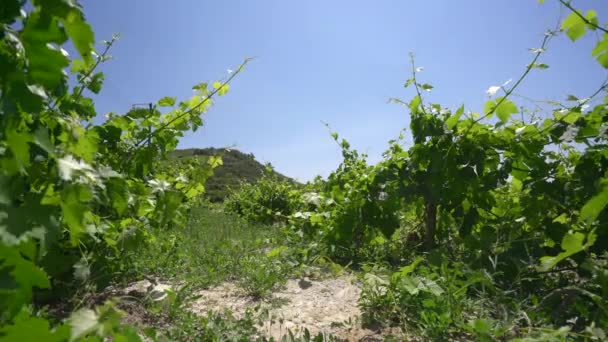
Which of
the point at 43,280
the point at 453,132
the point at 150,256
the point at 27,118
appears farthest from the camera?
the point at 150,256

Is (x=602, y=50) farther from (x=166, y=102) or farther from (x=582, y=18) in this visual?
(x=166, y=102)

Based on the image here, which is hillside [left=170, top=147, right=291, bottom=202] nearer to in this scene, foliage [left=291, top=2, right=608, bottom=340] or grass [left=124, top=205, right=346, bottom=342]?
grass [left=124, top=205, right=346, bottom=342]

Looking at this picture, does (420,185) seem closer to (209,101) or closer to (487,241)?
(487,241)

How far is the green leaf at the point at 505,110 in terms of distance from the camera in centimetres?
229

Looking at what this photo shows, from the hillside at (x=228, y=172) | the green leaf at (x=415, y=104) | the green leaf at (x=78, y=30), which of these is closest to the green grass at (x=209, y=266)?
the green leaf at (x=415, y=104)

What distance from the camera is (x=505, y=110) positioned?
2309 mm

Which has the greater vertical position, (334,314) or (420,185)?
(420,185)

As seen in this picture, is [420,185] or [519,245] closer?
[519,245]

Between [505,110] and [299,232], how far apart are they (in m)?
1.96

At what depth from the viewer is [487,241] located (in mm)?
2059

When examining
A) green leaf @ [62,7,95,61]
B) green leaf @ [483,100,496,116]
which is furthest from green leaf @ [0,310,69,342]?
green leaf @ [483,100,496,116]

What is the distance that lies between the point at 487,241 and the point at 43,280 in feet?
6.60

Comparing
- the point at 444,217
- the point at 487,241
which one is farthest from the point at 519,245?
the point at 444,217

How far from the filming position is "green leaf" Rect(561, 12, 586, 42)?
171 cm
